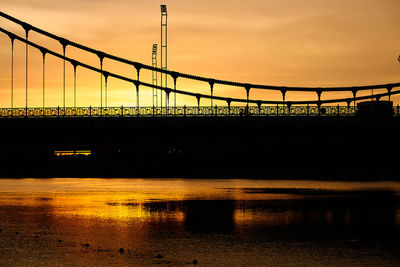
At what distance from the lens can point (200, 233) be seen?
2450 cm

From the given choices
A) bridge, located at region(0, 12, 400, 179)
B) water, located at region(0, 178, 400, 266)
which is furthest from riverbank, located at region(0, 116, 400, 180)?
water, located at region(0, 178, 400, 266)

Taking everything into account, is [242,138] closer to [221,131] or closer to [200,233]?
[221,131]

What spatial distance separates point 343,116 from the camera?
264 feet

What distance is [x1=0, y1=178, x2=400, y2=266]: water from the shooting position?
62.6ft

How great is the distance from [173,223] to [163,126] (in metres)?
53.3

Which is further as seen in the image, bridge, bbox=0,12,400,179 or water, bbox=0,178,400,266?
bridge, bbox=0,12,400,179

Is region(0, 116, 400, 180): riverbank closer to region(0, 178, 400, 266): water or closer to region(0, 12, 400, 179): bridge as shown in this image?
region(0, 12, 400, 179): bridge

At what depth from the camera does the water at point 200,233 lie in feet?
62.6

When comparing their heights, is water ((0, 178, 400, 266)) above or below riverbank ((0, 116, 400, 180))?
below

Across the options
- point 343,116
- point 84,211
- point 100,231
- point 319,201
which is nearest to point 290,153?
point 343,116

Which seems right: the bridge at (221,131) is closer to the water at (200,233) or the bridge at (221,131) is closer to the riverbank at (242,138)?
the riverbank at (242,138)

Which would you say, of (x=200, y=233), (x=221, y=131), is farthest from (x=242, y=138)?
(x=200, y=233)

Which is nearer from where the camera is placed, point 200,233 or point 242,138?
point 200,233

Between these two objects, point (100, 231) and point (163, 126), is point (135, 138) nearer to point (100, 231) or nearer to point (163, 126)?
point (163, 126)
